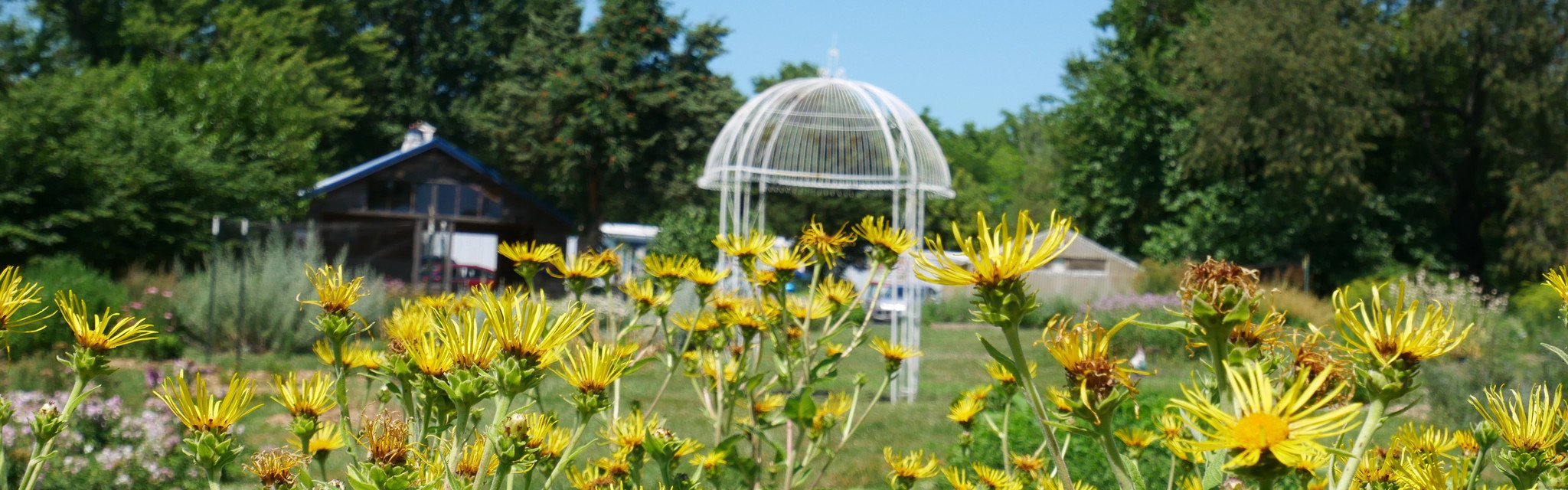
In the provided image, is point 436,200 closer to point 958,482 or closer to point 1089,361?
point 958,482

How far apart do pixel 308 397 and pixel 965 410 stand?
1312 millimetres

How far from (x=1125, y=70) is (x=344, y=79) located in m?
18.1

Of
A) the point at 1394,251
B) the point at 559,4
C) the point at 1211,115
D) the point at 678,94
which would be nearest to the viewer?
the point at 1211,115

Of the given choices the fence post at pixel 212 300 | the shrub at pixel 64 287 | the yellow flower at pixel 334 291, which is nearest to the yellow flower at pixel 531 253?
the yellow flower at pixel 334 291

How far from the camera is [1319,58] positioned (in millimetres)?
18734

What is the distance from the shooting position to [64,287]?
982 centimetres

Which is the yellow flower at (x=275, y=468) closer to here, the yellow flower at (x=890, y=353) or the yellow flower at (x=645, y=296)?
the yellow flower at (x=645, y=296)

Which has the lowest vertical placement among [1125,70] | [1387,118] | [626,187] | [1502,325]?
[1502,325]

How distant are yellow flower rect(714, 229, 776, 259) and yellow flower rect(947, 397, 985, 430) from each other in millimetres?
511

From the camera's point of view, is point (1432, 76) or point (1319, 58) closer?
point (1319, 58)

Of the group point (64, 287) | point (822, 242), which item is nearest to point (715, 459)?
point (822, 242)

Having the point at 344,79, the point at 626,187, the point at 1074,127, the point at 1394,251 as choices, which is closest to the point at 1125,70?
the point at 1074,127

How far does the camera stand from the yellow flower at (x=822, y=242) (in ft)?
6.48

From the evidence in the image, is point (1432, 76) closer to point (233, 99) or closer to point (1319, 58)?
point (1319, 58)
